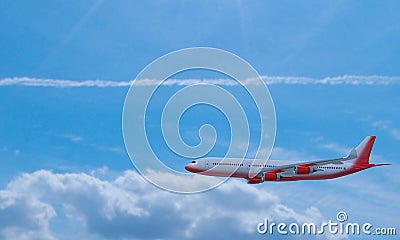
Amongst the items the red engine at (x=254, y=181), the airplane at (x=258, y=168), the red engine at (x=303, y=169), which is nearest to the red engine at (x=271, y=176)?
the airplane at (x=258, y=168)

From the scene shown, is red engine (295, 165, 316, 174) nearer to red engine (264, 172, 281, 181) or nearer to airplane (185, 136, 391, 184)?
airplane (185, 136, 391, 184)

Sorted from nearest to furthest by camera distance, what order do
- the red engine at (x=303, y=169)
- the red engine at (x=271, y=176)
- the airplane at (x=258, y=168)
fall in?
1. the airplane at (x=258, y=168)
2. the red engine at (x=271, y=176)
3. the red engine at (x=303, y=169)

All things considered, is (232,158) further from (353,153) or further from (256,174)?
(353,153)

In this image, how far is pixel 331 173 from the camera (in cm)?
19488

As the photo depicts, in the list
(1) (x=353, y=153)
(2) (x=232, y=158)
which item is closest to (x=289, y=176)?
(2) (x=232, y=158)

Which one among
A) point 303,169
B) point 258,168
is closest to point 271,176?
point 258,168

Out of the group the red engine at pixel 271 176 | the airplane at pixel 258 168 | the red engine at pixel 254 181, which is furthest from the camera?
the red engine at pixel 254 181

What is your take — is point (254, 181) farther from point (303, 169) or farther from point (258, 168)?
point (303, 169)

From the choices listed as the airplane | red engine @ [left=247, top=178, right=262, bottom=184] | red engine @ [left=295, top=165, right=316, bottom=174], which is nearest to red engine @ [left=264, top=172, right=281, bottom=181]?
the airplane

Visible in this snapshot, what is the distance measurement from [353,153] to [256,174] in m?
37.1

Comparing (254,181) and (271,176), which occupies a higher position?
(271,176)

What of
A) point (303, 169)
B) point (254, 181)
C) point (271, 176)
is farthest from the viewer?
point (303, 169)

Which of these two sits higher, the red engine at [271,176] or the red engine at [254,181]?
the red engine at [271,176]

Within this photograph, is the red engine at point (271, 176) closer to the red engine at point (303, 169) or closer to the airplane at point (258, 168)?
the airplane at point (258, 168)
